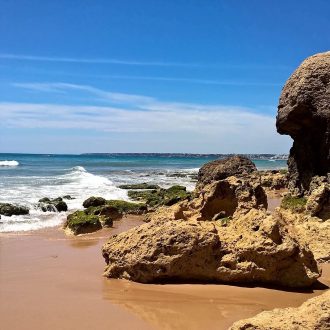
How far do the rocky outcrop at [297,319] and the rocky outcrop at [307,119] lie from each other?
755 cm

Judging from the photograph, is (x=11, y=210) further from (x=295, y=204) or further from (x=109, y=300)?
(x=109, y=300)

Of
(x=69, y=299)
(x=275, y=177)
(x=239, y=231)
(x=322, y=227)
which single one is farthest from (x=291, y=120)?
(x=275, y=177)

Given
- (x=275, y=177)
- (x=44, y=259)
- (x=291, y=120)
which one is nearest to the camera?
(x=44, y=259)

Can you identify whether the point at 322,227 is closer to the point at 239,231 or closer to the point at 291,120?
the point at 239,231

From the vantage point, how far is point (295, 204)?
35.7 feet

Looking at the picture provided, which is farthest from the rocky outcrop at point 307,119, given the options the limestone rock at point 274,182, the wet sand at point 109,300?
the limestone rock at point 274,182

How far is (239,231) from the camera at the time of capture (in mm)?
7535

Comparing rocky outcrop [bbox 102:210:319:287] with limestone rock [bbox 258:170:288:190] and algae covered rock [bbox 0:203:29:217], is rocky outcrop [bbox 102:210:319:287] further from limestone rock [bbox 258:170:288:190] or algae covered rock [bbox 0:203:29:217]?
limestone rock [bbox 258:170:288:190]

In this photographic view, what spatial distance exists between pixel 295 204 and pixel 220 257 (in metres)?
4.37

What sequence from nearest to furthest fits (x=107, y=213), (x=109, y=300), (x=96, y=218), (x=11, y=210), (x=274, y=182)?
(x=109, y=300) < (x=96, y=218) < (x=107, y=213) < (x=11, y=210) < (x=274, y=182)

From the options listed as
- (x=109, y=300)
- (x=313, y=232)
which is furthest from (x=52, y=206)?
(x=109, y=300)

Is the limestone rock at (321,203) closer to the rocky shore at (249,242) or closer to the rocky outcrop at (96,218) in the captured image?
the rocky shore at (249,242)

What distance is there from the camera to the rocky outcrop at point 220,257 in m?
6.98

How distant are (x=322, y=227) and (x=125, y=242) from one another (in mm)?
4031
